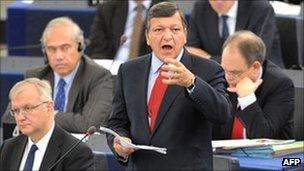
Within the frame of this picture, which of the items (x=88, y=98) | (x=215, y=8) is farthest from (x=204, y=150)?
(x=215, y=8)

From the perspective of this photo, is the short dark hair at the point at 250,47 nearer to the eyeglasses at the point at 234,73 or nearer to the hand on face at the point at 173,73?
the eyeglasses at the point at 234,73

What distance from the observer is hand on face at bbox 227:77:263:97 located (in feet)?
15.6

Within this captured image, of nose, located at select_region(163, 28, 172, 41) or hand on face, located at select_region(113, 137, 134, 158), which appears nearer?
nose, located at select_region(163, 28, 172, 41)

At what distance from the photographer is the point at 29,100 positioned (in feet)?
14.2

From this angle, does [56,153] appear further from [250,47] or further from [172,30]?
[250,47]

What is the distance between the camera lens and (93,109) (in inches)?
205

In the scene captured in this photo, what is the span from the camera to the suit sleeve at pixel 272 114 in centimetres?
474

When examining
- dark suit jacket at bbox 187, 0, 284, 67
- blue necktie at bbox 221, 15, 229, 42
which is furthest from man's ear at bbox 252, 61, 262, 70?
blue necktie at bbox 221, 15, 229, 42

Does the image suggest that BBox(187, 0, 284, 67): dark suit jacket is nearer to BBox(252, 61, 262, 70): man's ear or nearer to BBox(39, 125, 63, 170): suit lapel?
BBox(252, 61, 262, 70): man's ear

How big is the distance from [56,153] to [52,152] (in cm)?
2

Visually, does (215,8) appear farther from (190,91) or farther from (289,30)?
(190,91)

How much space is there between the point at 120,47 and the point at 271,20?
1178 mm

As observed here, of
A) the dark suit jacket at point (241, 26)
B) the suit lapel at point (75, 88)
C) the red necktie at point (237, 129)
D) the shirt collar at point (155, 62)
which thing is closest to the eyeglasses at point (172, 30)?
the shirt collar at point (155, 62)

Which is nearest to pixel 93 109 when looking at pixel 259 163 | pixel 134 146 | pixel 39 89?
pixel 39 89
